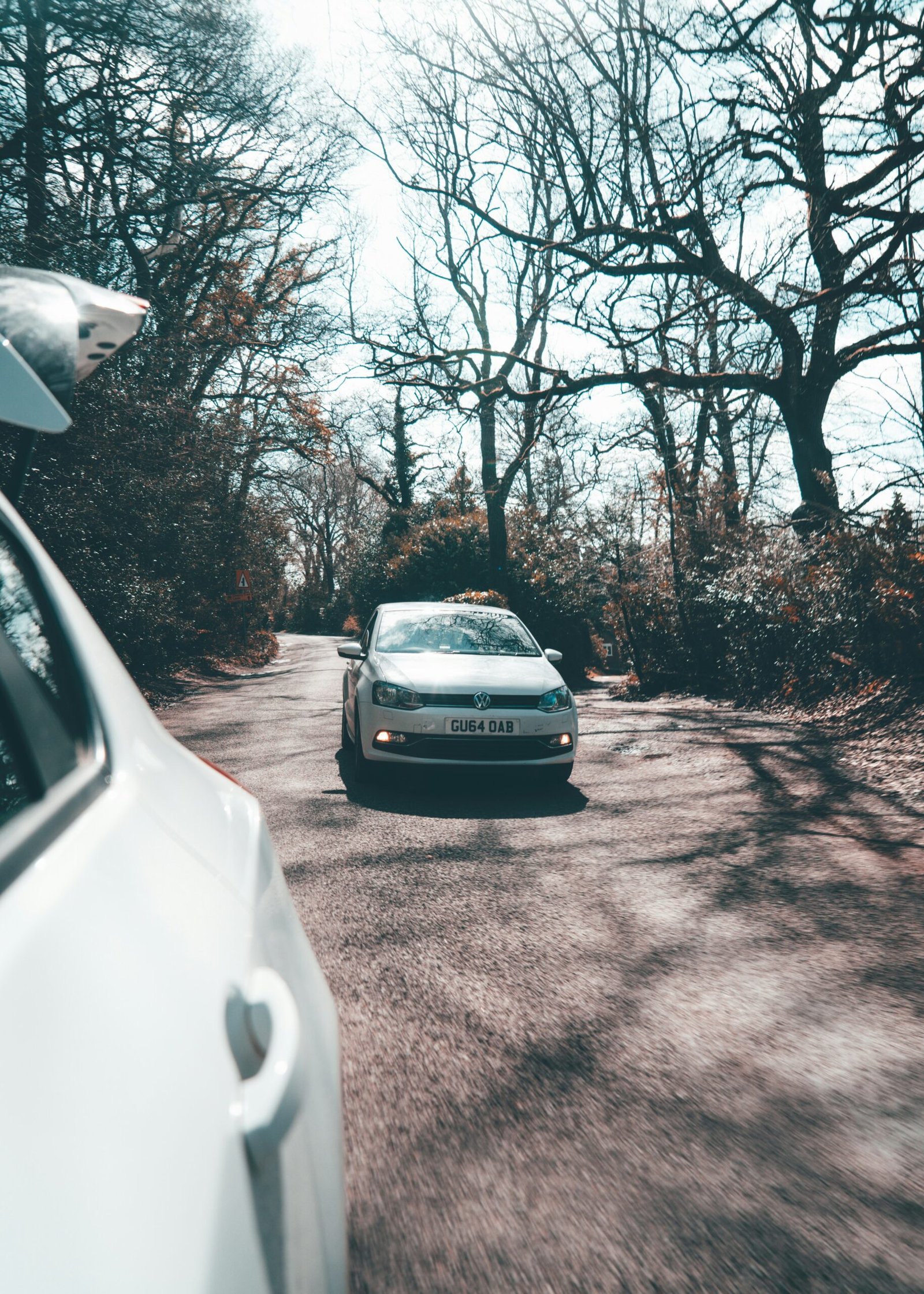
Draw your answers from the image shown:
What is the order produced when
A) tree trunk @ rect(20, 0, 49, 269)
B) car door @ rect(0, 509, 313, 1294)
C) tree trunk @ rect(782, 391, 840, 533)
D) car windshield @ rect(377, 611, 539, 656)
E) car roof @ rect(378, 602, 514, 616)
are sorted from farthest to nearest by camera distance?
1. tree trunk @ rect(782, 391, 840, 533)
2. tree trunk @ rect(20, 0, 49, 269)
3. car roof @ rect(378, 602, 514, 616)
4. car windshield @ rect(377, 611, 539, 656)
5. car door @ rect(0, 509, 313, 1294)

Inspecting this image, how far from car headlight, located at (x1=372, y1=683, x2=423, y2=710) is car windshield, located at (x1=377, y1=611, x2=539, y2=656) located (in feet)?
3.06

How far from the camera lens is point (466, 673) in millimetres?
7168

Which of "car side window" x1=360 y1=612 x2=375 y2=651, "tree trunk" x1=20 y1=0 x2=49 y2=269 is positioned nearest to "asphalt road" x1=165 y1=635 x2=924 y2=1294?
"car side window" x1=360 y1=612 x2=375 y2=651

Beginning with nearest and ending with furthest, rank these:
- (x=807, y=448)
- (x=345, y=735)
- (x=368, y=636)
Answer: (x=368, y=636)
(x=345, y=735)
(x=807, y=448)

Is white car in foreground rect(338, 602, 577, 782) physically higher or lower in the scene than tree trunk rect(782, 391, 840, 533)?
lower

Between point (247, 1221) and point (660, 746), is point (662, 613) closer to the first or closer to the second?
point (660, 746)

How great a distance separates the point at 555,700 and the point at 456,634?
153cm

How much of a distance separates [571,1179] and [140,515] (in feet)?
38.2

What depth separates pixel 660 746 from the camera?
9.02 m

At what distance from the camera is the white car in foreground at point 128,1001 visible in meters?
0.70

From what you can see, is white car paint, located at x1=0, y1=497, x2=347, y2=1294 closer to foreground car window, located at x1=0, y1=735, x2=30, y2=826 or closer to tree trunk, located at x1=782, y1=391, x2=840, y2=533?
foreground car window, located at x1=0, y1=735, x2=30, y2=826

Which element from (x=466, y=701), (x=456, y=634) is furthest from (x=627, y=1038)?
Result: (x=456, y=634)

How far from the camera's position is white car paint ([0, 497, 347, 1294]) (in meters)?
0.68

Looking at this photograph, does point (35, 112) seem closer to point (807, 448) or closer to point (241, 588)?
point (807, 448)
